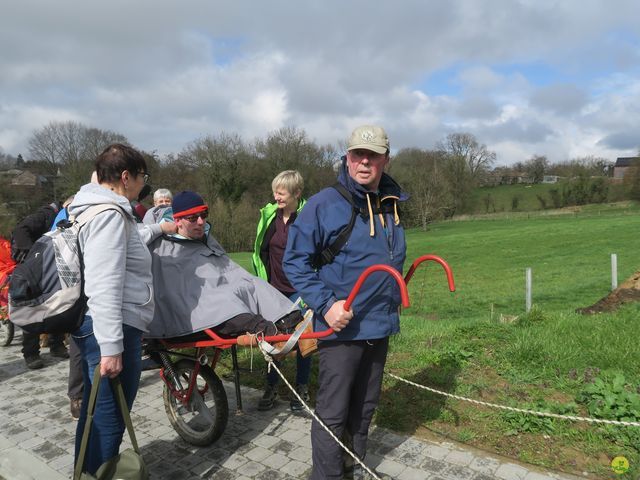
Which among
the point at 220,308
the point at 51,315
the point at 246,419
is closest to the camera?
the point at 51,315

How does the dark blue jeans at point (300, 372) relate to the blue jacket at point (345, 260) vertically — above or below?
below

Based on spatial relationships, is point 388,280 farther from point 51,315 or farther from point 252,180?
point 252,180

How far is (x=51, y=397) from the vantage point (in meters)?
4.95

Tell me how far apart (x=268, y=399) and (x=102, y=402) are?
79.3 inches

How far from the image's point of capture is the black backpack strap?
2734 millimetres

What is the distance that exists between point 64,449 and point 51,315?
6.25ft

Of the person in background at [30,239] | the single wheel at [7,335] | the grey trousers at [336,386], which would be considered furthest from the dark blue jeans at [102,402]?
the single wheel at [7,335]

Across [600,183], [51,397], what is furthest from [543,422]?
[600,183]

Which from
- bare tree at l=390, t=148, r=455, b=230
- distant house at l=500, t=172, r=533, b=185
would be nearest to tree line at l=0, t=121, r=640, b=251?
bare tree at l=390, t=148, r=455, b=230

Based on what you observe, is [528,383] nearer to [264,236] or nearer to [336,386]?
[336,386]

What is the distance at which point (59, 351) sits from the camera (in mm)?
6254

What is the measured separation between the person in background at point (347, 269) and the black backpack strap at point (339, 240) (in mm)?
18

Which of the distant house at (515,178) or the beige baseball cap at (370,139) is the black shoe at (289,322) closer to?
the beige baseball cap at (370,139)

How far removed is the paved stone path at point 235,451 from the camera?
3.35m
